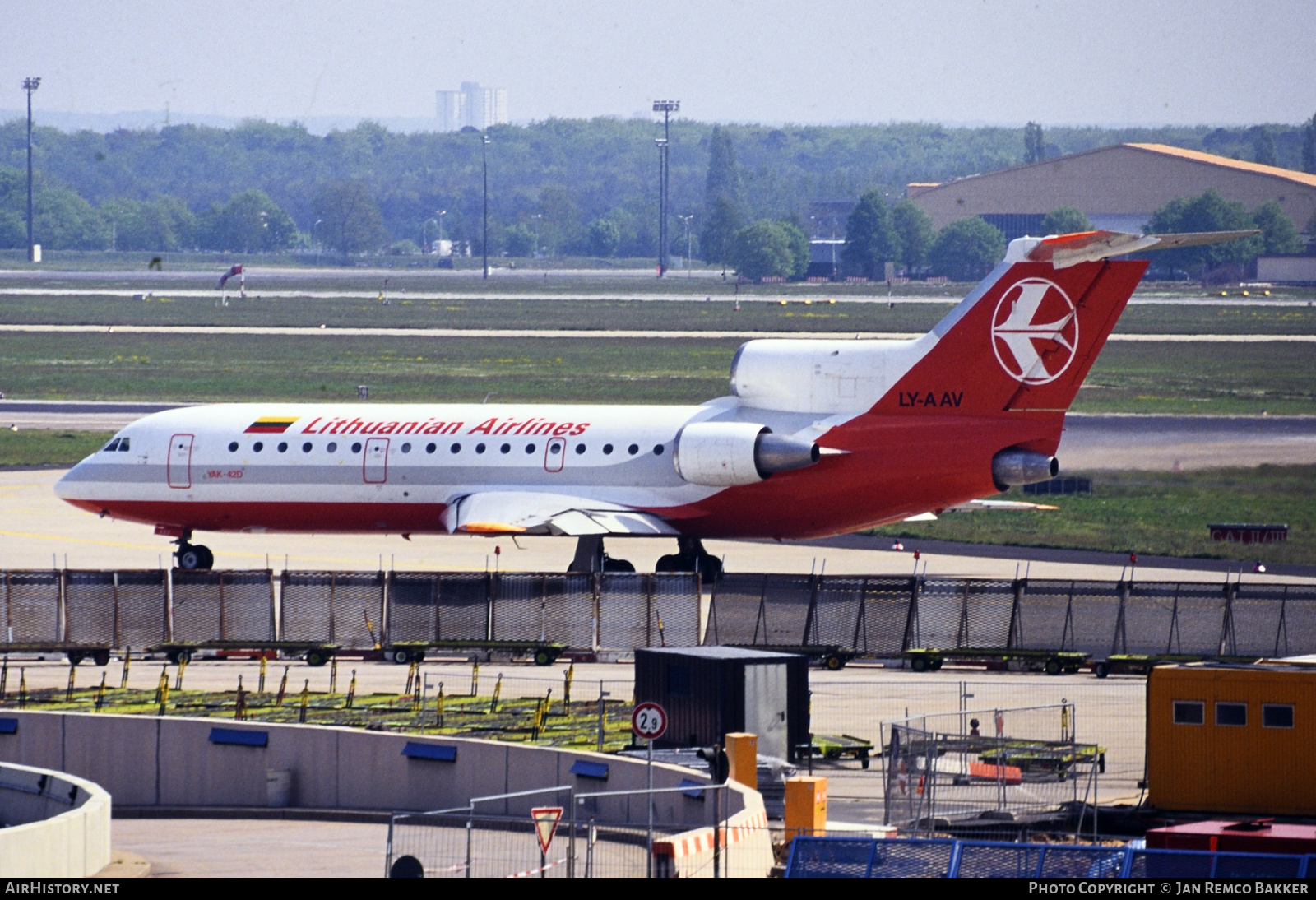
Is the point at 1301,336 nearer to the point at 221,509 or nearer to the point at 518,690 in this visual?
the point at 221,509

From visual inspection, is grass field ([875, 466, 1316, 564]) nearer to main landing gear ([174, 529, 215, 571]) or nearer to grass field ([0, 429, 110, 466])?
main landing gear ([174, 529, 215, 571])

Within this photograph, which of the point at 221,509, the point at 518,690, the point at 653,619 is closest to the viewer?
the point at 518,690

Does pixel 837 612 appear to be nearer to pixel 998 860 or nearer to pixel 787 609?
pixel 787 609

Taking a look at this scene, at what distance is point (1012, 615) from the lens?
118ft

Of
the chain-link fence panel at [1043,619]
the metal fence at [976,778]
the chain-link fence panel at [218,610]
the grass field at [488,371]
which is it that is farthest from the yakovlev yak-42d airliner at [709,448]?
the grass field at [488,371]

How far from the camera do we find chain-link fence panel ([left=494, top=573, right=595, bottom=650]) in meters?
37.2

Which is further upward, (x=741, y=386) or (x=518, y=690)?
(x=741, y=386)

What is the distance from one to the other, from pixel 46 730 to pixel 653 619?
12925mm

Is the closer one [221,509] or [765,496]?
[765,496]

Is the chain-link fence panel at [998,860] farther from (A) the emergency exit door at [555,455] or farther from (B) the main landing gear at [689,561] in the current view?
(A) the emergency exit door at [555,455]

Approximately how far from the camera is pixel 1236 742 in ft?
80.8

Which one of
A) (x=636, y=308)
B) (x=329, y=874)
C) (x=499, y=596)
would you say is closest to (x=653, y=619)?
(x=499, y=596)

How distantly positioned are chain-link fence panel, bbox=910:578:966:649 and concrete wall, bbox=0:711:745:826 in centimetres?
1223
